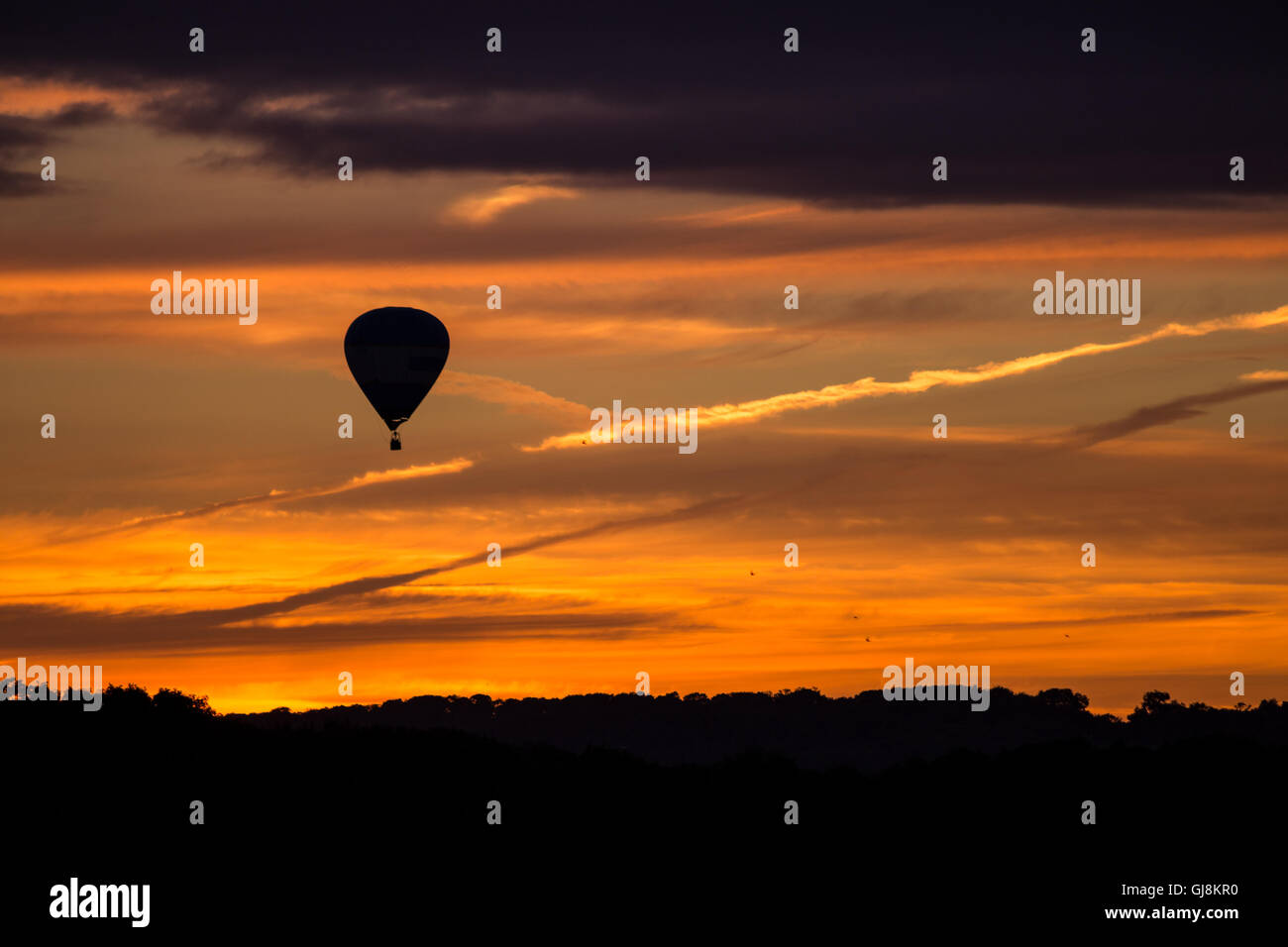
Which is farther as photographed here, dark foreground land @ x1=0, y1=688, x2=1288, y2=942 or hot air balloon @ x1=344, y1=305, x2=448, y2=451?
hot air balloon @ x1=344, y1=305, x2=448, y2=451

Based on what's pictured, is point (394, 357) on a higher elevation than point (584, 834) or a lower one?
higher

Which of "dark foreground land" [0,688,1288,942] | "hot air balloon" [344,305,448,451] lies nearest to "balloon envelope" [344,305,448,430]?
"hot air balloon" [344,305,448,451]

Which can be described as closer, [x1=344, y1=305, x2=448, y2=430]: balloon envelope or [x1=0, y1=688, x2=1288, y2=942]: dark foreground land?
[x1=0, y1=688, x2=1288, y2=942]: dark foreground land

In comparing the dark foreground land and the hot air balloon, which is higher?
the hot air balloon

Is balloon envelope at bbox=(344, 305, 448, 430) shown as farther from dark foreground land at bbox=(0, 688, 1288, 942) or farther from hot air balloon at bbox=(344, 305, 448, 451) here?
dark foreground land at bbox=(0, 688, 1288, 942)

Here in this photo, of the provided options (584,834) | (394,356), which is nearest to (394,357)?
(394,356)

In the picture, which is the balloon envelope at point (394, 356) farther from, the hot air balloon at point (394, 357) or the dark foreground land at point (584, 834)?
the dark foreground land at point (584, 834)

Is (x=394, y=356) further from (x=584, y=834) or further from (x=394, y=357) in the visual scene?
(x=584, y=834)
